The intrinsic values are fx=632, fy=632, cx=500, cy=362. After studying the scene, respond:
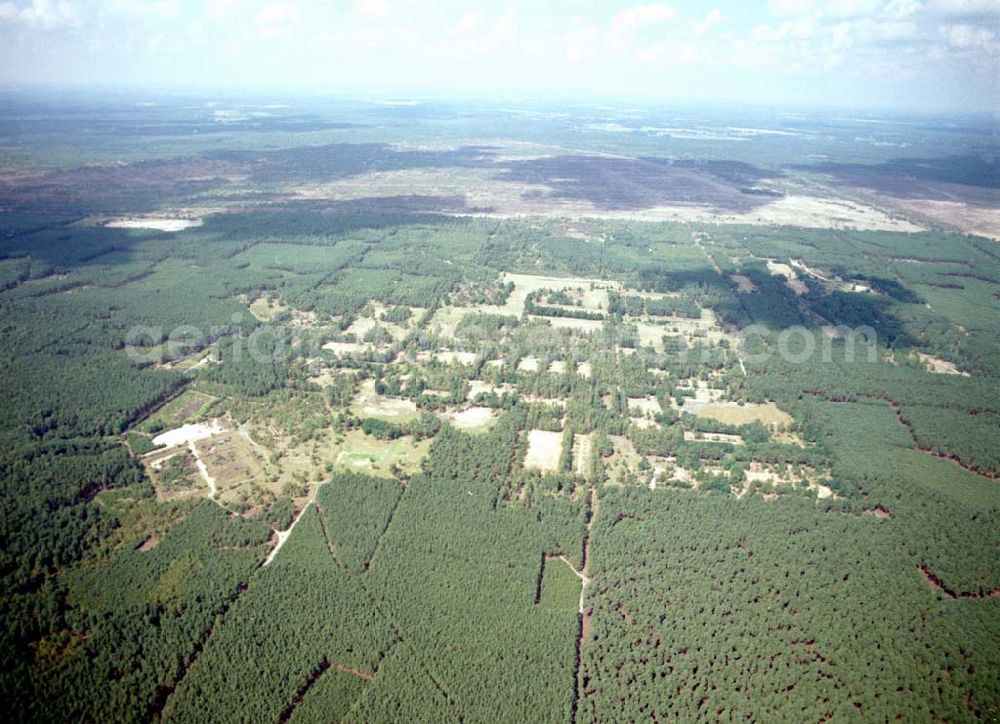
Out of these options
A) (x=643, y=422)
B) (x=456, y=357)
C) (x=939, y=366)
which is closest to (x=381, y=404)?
(x=456, y=357)

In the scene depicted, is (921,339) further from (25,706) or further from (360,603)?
(25,706)

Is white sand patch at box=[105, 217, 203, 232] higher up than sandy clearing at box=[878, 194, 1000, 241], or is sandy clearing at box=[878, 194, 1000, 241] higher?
sandy clearing at box=[878, 194, 1000, 241]

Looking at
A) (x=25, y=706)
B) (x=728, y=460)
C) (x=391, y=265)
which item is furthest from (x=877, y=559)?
(x=391, y=265)

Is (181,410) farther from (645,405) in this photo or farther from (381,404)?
(645,405)

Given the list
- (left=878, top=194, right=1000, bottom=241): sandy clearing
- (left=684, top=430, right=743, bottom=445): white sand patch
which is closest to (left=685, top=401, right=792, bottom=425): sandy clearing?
(left=684, top=430, right=743, bottom=445): white sand patch

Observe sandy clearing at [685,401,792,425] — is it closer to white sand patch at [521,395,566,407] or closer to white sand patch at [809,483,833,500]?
white sand patch at [809,483,833,500]
